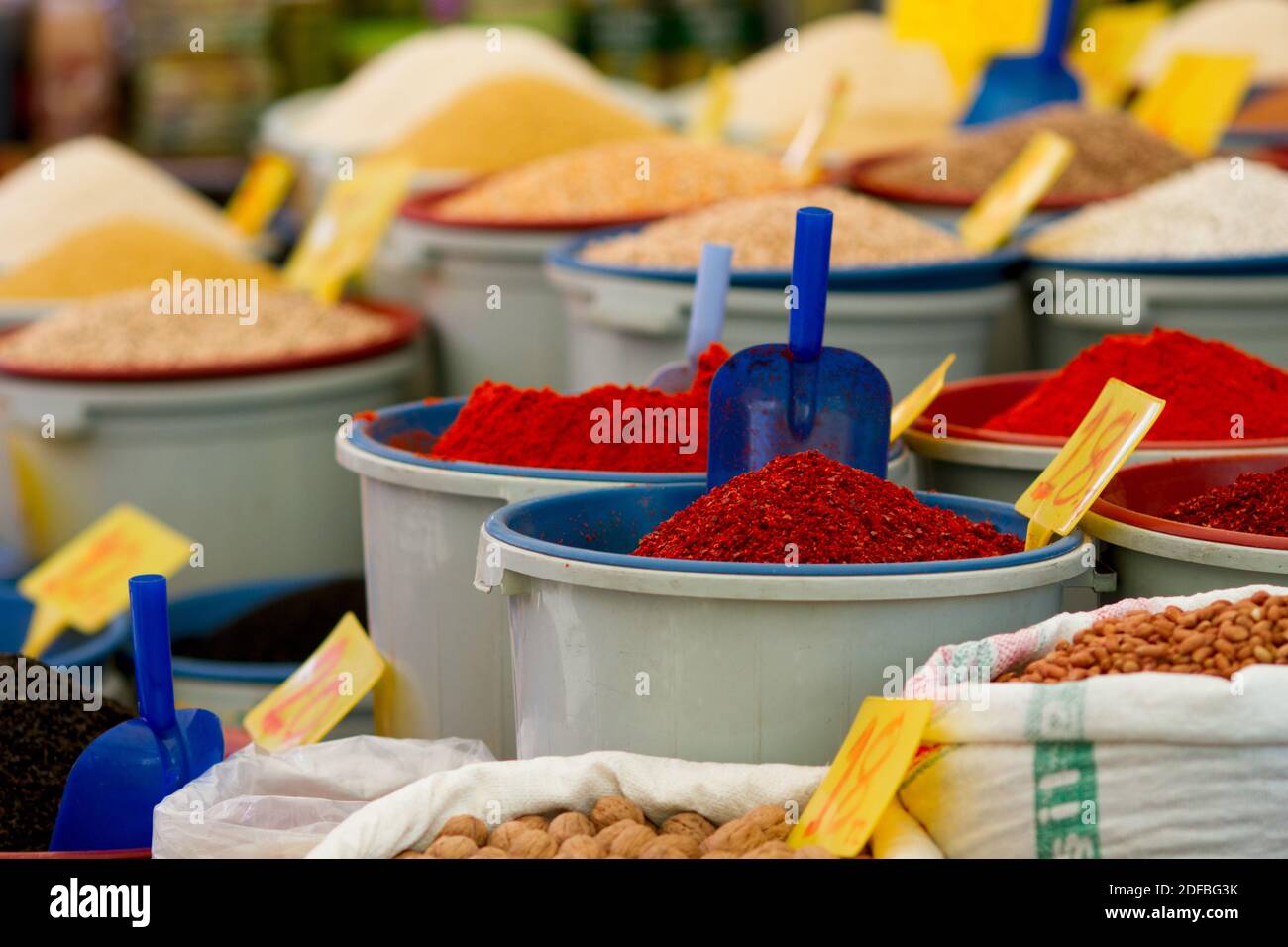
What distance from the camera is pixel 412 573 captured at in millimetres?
1332

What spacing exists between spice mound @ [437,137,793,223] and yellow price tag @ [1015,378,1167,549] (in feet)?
3.10

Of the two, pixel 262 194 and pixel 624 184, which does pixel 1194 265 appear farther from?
pixel 262 194

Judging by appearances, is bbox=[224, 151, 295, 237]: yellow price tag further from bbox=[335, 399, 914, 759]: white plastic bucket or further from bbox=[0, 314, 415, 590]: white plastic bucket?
bbox=[335, 399, 914, 759]: white plastic bucket

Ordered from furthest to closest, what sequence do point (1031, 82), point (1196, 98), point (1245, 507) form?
point (1031, 82), point (1196, 98), point (1245, 507)

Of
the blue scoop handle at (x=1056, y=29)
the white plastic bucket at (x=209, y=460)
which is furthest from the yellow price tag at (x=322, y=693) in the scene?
the blue scoop handle at (x=1056, y=29)

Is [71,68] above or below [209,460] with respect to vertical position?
above

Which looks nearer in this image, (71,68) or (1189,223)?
(1189,223)

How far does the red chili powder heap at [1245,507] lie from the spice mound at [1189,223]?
1.82 ft

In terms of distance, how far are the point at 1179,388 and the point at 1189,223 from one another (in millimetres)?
479

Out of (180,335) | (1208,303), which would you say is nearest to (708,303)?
(1208,303)

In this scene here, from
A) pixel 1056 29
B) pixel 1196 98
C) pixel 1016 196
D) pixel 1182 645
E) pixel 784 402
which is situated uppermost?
pixel 1056 29

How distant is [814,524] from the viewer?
107 cm

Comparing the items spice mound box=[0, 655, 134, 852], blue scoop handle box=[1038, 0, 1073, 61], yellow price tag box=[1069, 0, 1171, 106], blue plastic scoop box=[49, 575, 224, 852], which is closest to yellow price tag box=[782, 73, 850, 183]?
blue scoop handle box=[1038, 0, 1073, 61]

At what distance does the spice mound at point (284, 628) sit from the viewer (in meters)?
1.89
